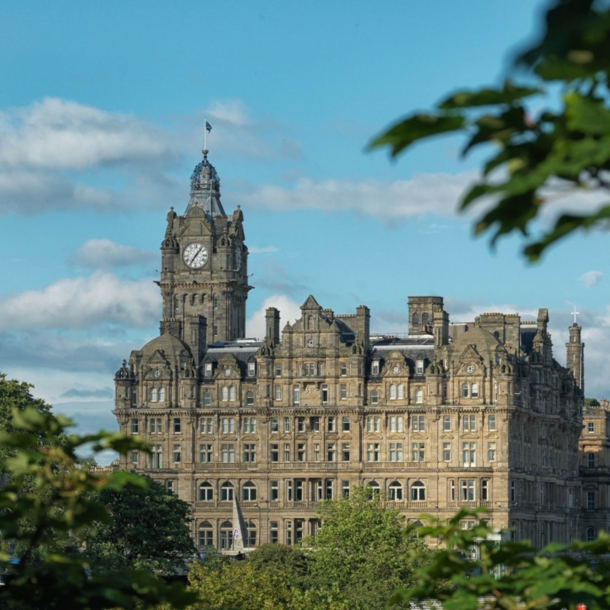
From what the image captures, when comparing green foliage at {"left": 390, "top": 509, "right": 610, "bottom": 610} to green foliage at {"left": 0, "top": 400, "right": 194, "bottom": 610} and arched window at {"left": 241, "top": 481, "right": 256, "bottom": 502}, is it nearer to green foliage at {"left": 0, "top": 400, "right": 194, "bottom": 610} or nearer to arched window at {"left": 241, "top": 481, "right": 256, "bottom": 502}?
green foliage at {"left": 0, "top": 400, "right": 194, "bottom": 610}

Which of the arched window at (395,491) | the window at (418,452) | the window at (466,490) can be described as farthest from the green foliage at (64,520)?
the arched window at (395,491)

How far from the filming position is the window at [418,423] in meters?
142

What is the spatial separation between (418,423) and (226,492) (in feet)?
62.1

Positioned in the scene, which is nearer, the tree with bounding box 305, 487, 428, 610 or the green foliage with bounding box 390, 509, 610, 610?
the green foliage with bounding box 390, 509, 610, 610

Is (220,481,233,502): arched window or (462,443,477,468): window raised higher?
(462,443,477,468): window

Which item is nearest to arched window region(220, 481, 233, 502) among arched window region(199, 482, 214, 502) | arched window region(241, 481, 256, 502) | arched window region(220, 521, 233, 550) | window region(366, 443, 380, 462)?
arched window region(199, 482, 214, 502)

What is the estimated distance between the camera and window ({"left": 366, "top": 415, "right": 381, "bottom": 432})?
469 feet

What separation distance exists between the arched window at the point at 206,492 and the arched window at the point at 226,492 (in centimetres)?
90

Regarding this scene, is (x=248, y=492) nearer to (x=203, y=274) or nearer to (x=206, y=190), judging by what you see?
(x=203, y=274)

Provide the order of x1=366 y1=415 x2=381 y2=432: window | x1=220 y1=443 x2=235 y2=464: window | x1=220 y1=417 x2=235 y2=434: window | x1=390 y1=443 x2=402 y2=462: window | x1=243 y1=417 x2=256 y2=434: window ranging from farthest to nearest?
x1=220 y1=417 x2=235 y2=434: window
x1=220 y1=443 x2=235 y2=464: window
x1=243 y1=417 x2=256 y2=434: window
x1=366 y1=415 x2=381 y2=432: window
x1=390 y1=443 x2=402 y2=462: window

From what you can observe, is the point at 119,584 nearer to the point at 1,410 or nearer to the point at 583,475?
the point at 1,410

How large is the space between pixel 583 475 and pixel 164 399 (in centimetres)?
5404

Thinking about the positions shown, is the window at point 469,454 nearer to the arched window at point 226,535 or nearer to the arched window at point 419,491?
the arched window at point 419,491

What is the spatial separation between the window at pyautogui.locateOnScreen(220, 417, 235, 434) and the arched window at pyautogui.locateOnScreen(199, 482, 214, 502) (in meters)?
5.03
